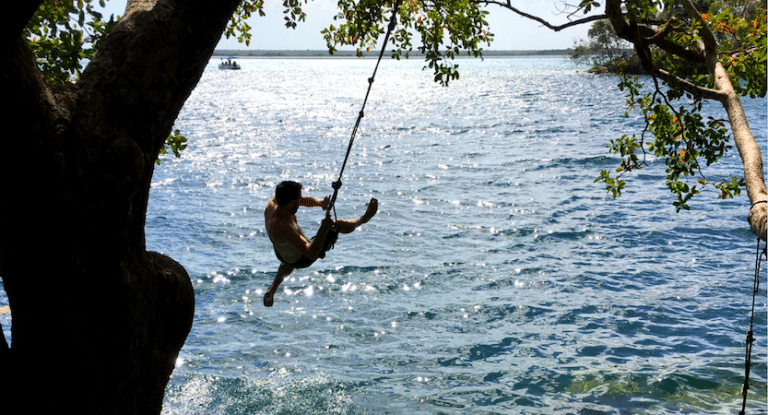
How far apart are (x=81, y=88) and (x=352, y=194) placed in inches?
827

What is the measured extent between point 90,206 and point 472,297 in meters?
11.3

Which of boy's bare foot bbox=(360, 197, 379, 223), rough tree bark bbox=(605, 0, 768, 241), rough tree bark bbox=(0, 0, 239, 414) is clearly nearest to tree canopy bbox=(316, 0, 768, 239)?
rough tree bark bbox=(605, 0, 768, 241)

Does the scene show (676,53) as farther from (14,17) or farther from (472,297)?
(472,297)

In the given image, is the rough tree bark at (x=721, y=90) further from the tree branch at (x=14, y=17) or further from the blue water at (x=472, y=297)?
the blue water at (x=472, y=297)

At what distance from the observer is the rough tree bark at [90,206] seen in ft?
11.4

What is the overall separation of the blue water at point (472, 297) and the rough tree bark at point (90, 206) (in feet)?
20.6

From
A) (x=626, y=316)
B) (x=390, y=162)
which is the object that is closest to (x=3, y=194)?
(x=626, y=316)

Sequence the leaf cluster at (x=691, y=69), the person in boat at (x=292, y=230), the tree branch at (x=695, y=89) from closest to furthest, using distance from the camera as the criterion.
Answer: the tree branch at (x=695, y=89)
the leaf cluster at (x=691, y=69)
the person in boat at (x=292, y=230)

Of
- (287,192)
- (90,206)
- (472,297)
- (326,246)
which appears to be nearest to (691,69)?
(326,246)

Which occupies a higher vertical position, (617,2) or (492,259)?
(617,2)

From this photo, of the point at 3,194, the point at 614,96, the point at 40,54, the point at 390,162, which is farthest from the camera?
the point at 614,96

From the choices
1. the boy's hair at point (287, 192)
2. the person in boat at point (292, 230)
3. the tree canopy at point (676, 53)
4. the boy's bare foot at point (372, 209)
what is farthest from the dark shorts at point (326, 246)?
the tree canopy at point (676, 53)

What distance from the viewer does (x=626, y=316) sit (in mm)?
12922

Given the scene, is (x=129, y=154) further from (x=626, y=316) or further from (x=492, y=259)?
(x=492, y=259)
